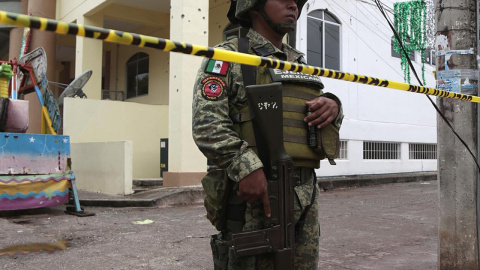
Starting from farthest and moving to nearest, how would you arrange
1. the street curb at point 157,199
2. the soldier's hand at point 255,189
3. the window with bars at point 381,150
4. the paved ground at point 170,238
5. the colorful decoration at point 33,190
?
the window with bars at point 381,150
the street curb at point 157,199
the colorful decoration at point 33,190
the paved ground at point 170,238
the soldier's hand at point 255,189

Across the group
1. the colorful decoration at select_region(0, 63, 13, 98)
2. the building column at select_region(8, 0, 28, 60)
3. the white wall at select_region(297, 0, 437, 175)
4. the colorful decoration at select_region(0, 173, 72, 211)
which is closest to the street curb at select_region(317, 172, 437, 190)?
the white wall at select_region(297, 0, 437, 175)

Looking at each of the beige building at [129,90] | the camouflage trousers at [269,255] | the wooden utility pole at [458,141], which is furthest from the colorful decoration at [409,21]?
the camouflage trousers at [269,255]

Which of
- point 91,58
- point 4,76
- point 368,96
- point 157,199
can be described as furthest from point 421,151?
point 4,76

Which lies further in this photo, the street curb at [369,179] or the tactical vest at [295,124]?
the street curb at [369,179]

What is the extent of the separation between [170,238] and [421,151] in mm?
12399

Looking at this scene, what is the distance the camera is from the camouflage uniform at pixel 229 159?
1.72 metres

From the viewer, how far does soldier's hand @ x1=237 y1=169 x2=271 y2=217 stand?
5.45 ft

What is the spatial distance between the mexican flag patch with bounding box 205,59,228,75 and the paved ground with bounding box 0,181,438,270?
233 centimetres

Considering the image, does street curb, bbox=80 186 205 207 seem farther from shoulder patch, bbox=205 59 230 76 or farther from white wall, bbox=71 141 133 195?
shoulder patch, bbox=205 59 230 76

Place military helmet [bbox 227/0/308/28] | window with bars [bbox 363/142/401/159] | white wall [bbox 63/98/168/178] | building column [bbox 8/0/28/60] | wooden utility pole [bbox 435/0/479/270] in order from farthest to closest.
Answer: building column [bbox 8/0/28/60] → window with bars [bbox 363/142/401/159] → white wall [bbox 63/98/168/178] → wooden utility pole [bbox 435/0/479/270] → military helmet [bbox 227/0/308/28]

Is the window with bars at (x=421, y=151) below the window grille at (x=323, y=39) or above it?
below

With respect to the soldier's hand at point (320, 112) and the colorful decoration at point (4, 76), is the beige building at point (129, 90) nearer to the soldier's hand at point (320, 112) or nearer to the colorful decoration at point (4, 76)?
the colorful decoration at point (4, 76)

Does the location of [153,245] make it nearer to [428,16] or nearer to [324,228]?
[324,228]

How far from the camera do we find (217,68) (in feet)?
6.08
